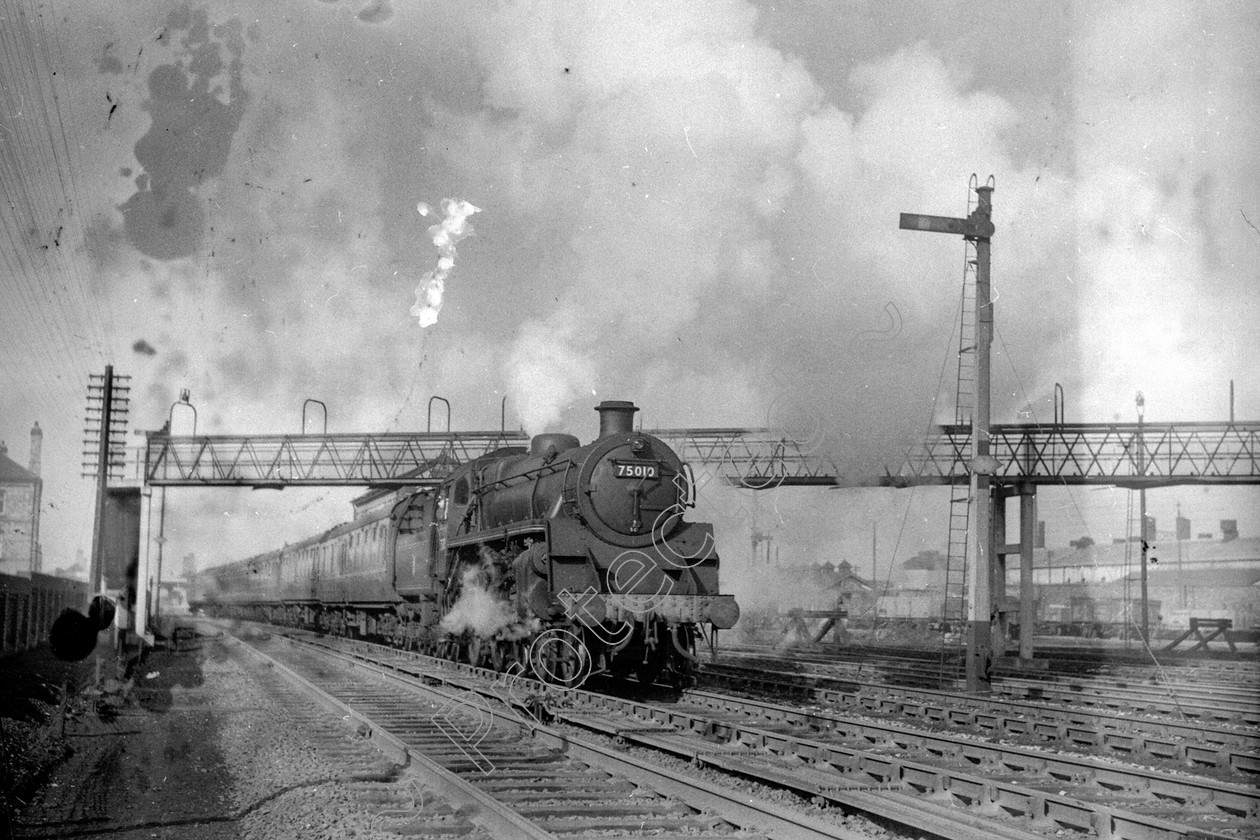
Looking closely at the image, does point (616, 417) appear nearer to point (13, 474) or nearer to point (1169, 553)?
point (13, 474)

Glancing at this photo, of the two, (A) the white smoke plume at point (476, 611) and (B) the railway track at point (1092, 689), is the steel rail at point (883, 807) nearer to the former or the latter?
(A) the white smoke plume at point (476, 611)

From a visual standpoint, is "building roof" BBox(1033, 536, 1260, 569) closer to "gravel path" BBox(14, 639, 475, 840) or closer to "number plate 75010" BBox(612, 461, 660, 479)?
"number plate 75010" BBox(612, 461, 660, 479)

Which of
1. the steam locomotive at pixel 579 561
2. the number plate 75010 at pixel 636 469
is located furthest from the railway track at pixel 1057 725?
the number plate 75010 at pixel 636 469

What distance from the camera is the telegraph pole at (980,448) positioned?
1627 cm

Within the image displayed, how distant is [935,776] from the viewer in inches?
340

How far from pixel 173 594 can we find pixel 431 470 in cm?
6715

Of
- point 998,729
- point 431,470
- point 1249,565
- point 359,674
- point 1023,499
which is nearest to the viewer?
point 998,729

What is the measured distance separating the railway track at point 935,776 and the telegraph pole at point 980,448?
14.6ft

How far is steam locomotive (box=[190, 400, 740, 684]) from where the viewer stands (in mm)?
14930

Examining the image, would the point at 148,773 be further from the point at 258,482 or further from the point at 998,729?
the point at 258,482

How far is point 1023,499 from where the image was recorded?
29422 millimetres

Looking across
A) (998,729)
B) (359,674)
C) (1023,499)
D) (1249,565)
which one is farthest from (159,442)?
(1249,565)

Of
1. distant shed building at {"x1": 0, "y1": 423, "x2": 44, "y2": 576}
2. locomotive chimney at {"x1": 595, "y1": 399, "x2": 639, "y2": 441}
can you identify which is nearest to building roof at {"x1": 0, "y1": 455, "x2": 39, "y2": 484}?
distant shed building at {"x1": 0, "y1": 423, "x2": 44, "y2": 576}

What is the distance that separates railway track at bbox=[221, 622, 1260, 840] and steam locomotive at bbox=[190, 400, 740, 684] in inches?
71.2
